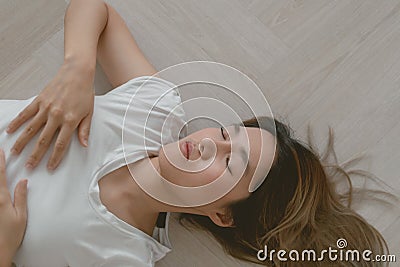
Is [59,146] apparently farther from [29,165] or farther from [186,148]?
[186,148]

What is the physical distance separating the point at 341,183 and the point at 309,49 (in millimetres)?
273

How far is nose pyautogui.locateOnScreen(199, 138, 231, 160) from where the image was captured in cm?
77

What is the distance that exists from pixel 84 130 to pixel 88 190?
0.10 metres

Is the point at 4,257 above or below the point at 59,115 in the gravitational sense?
below

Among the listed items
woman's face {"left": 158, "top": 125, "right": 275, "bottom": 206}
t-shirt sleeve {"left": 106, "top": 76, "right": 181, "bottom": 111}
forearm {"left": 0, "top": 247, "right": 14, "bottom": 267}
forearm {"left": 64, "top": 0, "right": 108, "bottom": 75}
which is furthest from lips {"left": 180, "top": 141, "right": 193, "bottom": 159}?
forearm {"left": 0, "top": 247, "right": 14, "bottom": 267}

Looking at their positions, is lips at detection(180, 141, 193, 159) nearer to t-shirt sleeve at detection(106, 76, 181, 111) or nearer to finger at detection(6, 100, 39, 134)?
t-shirt sleeve at detection(106, 76, 181, 111)

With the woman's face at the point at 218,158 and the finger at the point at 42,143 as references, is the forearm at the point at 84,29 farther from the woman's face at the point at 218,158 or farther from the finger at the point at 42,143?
the woman's face at the point at 218,158

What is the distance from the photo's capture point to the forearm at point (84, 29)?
34.1 inches

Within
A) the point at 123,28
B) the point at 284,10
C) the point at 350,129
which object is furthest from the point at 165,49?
the point at 350,129

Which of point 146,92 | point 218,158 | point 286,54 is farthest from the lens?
point 286,54

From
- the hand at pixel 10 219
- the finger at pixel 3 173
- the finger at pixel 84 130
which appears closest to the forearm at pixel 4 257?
the hand at pixel 10 219

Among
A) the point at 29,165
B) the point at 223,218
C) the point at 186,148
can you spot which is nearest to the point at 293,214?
the point at 223,218

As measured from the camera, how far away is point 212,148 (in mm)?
772

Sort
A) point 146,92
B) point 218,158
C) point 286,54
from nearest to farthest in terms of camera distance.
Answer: point 218,158 → point 146,92 → point 286,54
